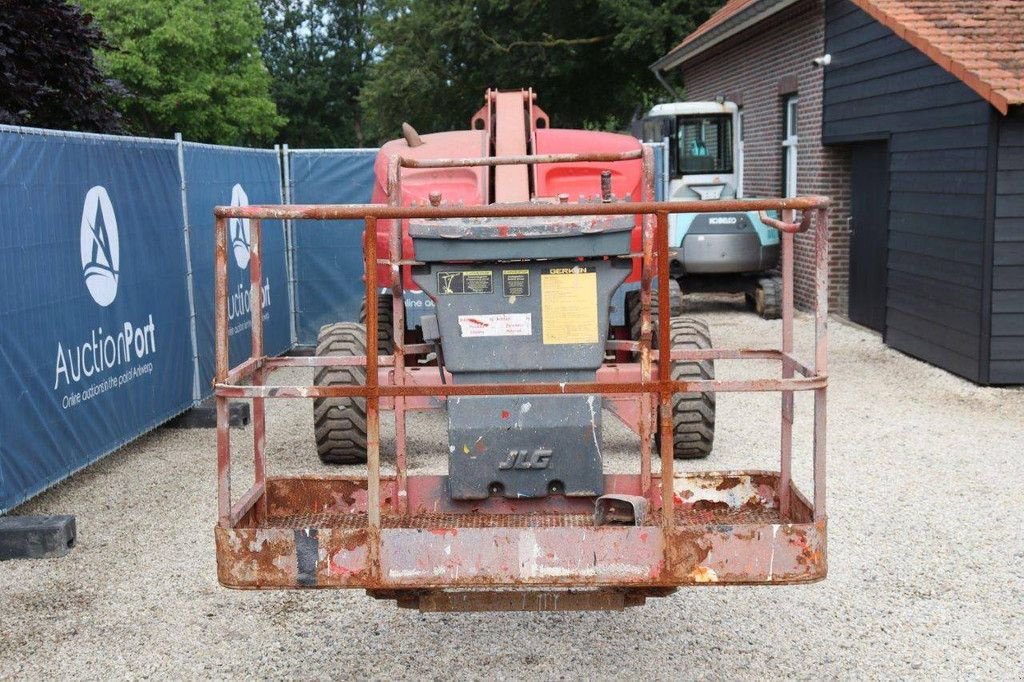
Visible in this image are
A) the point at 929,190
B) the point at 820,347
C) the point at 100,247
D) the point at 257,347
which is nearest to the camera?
the point at 820,347

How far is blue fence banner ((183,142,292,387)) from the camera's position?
35.3ft

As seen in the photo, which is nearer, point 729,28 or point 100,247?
point 100,247

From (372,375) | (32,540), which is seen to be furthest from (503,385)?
(32,540)

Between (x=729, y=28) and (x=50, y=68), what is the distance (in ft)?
44.1

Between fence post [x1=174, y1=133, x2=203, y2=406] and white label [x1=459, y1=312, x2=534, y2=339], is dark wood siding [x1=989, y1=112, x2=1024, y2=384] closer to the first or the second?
fence post [x1=174, y1=133, x2=203, y2=406]

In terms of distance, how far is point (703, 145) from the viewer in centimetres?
2158

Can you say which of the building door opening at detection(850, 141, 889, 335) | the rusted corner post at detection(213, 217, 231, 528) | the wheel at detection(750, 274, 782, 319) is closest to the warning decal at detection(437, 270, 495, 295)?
the rusted corner post at detection(213, 217, 231, 528)

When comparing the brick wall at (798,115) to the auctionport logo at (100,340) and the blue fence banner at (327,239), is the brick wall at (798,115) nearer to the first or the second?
the blue fence banner at (327,239)

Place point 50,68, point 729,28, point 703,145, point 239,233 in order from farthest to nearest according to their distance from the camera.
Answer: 1. point 703,145
2. point 729,28
3. point 239,233
4. point 50,68

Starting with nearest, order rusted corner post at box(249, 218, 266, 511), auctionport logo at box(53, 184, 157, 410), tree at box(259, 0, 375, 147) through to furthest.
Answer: rusted corner post at box(249, 218, 266, 511) → auctionport logo at box(53, 184, 157, 410) → tree at box(259, 0, 375, 147)

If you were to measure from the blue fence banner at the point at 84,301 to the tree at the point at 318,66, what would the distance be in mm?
50695

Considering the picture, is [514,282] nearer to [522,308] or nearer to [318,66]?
[522,308]

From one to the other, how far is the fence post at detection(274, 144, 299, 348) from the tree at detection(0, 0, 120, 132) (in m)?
3.38

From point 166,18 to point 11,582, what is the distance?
133ft
